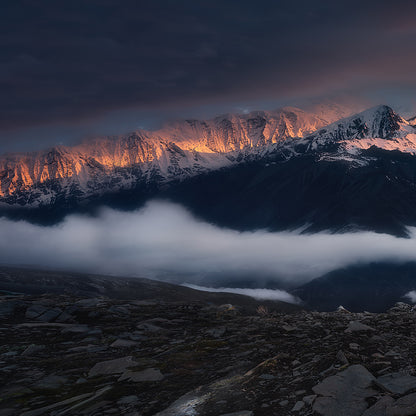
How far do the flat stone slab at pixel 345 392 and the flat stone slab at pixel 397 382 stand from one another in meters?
0.30

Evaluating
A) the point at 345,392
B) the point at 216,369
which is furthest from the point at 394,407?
the point at 216,369

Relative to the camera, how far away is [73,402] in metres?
12.4

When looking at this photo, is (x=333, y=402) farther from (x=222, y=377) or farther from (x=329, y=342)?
(x=329, y=342)

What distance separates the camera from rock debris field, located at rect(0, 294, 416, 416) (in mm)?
10469

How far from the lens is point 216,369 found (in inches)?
604

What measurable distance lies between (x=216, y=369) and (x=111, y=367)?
4563 millimetres

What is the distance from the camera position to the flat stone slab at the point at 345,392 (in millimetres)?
9547

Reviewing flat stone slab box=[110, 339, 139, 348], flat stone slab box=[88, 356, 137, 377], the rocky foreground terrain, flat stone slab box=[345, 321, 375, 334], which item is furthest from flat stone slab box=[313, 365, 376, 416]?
flat stone slab box=[110, 339, 139, 348]

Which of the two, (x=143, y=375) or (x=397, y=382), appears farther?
(x=143, y=375)

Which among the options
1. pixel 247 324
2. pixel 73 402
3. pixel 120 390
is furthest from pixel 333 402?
pixel 247 324

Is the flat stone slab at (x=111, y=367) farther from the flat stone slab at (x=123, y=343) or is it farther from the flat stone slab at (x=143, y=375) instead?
the flat stone slab at (x=123, y=343)

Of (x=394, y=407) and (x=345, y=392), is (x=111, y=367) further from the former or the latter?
(x=394, y=407)

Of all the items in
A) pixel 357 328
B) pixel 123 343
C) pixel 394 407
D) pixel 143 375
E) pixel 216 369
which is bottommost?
pixel 123 343

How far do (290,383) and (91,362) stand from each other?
10.2 m
